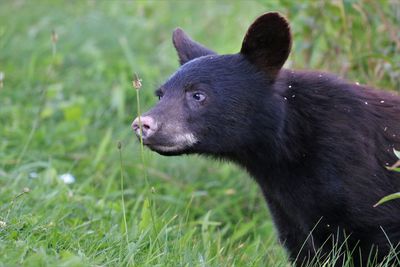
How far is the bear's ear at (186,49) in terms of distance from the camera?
601 cm

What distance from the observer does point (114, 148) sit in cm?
807

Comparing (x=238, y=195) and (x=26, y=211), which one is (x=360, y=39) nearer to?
(x=238, y=195)

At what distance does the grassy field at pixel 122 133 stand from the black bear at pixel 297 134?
1.32 ft

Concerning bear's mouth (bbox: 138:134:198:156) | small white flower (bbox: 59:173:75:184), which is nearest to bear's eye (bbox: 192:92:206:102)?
bear's mouth (bbox: 138:134:198:156)

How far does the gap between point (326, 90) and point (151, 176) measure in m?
2.78

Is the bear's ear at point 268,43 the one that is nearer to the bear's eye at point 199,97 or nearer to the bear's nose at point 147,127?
the bear's eye at point 199,97

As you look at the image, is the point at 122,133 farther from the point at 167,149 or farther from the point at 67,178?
the point at 167,149

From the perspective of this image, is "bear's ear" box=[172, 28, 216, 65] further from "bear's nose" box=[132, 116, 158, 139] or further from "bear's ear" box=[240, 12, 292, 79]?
"bear's nose" box=[132, 116, 158, 139]

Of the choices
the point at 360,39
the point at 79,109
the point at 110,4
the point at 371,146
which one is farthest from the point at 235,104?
the point at 110,4

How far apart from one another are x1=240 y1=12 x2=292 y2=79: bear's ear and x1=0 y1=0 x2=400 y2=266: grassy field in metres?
1.02

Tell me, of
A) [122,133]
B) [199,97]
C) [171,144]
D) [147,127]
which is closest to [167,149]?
[171,144]

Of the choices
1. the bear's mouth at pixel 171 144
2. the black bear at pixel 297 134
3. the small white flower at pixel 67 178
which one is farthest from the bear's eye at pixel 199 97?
the small white flower at pixel 67 178

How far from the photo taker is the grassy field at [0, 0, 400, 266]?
16.8 ft

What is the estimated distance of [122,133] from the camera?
28.3 feet
